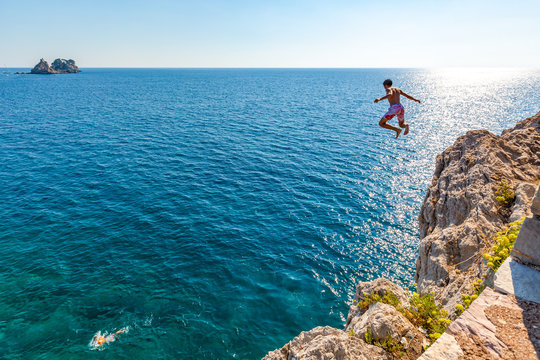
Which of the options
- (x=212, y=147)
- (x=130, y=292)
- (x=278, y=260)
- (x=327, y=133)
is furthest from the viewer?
(x=327, y=133)

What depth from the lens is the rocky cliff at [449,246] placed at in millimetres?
9734

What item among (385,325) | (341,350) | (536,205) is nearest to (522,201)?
(536,205)

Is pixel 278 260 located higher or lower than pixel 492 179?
lower

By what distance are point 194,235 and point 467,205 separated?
23.5 metres

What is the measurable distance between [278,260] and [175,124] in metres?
54.8

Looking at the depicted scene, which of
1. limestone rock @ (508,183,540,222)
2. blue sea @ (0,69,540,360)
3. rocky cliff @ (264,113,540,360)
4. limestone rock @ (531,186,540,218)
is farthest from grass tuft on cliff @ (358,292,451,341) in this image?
blue sea @ (0,69,540,360)

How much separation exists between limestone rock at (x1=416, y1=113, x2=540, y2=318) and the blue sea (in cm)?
844

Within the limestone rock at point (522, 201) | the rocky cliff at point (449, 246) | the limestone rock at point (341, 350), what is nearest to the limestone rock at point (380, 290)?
the rocky cliff at point (449, 246)

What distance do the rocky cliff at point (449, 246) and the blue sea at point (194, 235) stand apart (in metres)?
7.89

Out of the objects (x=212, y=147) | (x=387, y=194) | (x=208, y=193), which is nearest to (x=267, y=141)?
(x=212, y=147)

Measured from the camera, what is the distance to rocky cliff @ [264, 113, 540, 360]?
9.73 meters

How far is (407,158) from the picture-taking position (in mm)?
47281

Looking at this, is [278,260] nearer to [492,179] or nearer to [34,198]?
[492,179]

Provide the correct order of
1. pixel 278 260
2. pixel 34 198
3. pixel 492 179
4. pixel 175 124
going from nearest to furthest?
pixel 492 179
pixel 278 260
pixel 34 198
pixel 175 124
